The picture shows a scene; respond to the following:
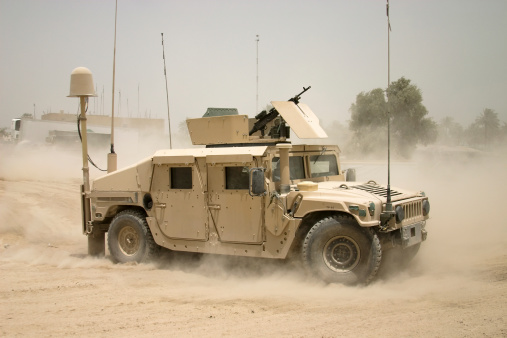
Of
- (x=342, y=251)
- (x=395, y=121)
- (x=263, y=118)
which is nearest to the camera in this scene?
(x=342, y=251)

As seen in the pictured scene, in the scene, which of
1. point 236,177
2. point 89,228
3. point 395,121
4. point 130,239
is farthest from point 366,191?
point 395,121

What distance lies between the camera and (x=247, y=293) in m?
8.05

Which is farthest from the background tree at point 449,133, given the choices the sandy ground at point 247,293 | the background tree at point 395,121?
the sandy ground at point 247,293

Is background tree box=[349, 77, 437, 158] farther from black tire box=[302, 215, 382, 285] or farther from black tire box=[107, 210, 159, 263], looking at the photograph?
black tire box=[302, 215, 382, 285]

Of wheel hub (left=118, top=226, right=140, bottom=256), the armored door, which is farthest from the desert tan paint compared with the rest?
wheel hub (left=118, top=226, right=140, bottom=256)

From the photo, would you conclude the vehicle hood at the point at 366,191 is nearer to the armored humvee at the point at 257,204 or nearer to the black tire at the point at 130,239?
the armored humvee at the point at 257,204

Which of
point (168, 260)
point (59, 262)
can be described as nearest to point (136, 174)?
point (168, 260)

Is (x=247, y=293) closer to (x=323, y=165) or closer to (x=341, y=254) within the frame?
(x=341, y=254)

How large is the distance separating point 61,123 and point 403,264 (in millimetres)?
31677

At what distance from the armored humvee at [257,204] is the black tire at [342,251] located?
1 cm

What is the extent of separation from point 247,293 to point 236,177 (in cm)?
180

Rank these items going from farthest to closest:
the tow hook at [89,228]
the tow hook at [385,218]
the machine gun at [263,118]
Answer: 1. the tow hook at [89,228]
2. the machine gun at [263,118]
3. the tow hook at [385,218]

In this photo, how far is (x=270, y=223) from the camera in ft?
28.1

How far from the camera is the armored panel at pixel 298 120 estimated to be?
32.1ft
